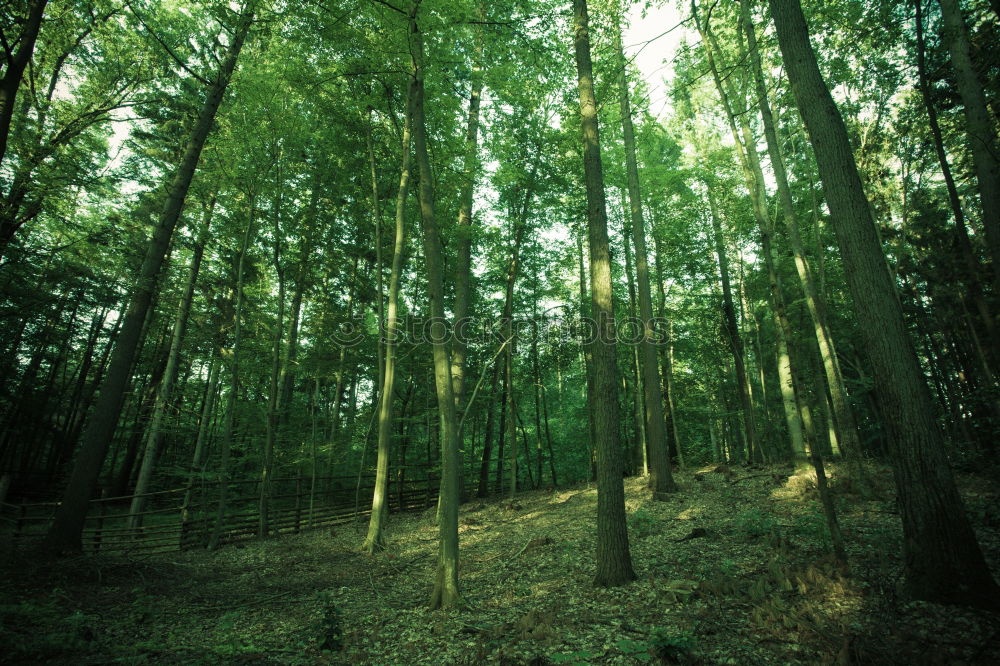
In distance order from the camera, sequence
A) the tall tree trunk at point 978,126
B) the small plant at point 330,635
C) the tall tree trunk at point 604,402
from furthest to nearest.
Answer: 1. the tall tree trunk at point 978,126
2. the tall tree trunk at point 604,402
3. the small plant at point 330,635

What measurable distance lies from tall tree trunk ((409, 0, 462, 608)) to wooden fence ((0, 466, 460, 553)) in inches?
264

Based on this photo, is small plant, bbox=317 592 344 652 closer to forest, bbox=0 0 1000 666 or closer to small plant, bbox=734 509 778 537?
forest, bbox=0 0 1000 666

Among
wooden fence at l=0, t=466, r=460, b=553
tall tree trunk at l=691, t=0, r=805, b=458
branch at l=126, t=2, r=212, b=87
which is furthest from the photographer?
wooden fence at l=0, t=466, r=460, b=553

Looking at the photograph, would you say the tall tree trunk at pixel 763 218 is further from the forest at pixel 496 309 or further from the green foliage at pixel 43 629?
the green foliage at pixel 43 629

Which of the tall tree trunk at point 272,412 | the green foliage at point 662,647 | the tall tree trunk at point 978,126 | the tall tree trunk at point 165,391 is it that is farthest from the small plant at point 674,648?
the tall tree trunk at point 165,391

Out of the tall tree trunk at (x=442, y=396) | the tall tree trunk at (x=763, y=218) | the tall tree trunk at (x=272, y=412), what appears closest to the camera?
the tall tree trunk at (x=442, y=396)

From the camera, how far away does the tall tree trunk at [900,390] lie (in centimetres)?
348

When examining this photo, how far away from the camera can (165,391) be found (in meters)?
11.4

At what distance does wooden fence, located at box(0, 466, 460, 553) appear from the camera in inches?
365

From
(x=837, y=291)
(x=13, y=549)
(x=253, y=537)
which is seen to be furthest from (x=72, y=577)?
(x=837, y=291)

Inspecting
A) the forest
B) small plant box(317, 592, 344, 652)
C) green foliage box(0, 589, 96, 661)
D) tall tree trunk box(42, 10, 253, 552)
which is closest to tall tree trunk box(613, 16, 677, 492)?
the forest

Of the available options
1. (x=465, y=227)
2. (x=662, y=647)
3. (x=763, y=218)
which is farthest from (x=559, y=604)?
(x=763, y=218)

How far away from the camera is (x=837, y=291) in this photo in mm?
14289

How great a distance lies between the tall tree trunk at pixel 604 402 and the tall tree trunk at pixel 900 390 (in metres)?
2.33
